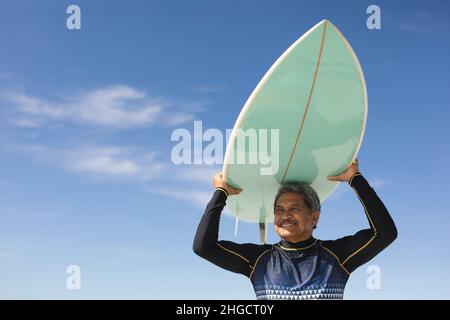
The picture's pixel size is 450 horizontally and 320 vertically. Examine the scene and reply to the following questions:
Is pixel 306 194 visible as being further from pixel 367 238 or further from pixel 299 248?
pixel 367 238

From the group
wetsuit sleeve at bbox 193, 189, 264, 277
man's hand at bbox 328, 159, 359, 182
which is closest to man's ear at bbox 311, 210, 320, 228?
man's hand at bbox 328, 159, 359, 182

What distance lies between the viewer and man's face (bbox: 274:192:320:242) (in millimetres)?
5191

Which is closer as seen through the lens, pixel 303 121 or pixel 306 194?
pixel 303 121

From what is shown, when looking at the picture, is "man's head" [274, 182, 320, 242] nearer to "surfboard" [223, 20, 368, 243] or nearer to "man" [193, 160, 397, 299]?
"man" [193, 160, 397, 299]

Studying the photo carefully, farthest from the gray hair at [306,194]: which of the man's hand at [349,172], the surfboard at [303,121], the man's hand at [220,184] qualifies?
the man's hand at [220,184]

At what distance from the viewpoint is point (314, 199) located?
17.8ft

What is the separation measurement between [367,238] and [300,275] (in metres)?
0.63

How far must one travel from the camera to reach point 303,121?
5215 millimetres

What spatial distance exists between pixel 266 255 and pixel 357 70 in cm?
171

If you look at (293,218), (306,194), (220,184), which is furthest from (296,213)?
(220,184)

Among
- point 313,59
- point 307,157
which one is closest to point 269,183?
point 307,157

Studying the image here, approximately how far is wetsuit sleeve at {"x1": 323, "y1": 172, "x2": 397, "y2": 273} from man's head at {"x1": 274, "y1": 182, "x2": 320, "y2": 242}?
24 centimetres
